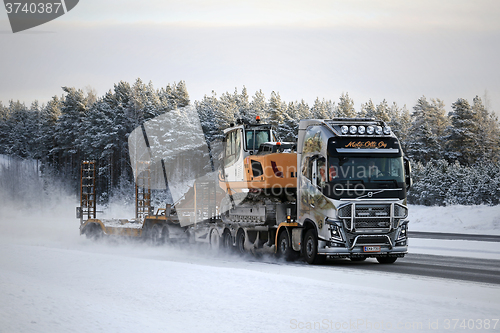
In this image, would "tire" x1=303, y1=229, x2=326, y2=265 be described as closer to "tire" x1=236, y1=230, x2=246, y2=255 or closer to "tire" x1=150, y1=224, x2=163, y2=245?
"tire" x1=236, y1=230, x2=246, y2=255

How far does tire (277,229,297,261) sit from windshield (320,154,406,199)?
2503 mm

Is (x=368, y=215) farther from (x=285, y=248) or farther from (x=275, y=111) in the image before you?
(x=275, y=111)

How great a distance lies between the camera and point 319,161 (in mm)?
14617

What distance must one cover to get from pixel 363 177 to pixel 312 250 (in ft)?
8.30

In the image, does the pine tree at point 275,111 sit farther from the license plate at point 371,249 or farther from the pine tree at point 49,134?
the license plate at point 371,249

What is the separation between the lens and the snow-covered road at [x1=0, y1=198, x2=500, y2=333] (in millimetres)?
7270

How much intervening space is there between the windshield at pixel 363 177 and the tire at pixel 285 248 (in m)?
2.50

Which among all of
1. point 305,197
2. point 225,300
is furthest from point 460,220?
point 225,300

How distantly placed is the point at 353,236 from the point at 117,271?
20.3 ft

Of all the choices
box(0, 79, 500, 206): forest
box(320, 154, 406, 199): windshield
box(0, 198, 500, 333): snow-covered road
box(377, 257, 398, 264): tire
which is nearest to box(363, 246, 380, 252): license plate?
box(0, 198, 500, 333): snow-covered road

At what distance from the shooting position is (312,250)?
590 inches

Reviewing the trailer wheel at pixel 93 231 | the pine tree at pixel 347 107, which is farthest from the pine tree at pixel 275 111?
the trailer wheel at pixel 93 231

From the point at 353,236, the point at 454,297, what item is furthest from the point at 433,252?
the point at 454,297

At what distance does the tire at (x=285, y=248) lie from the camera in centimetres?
1595
